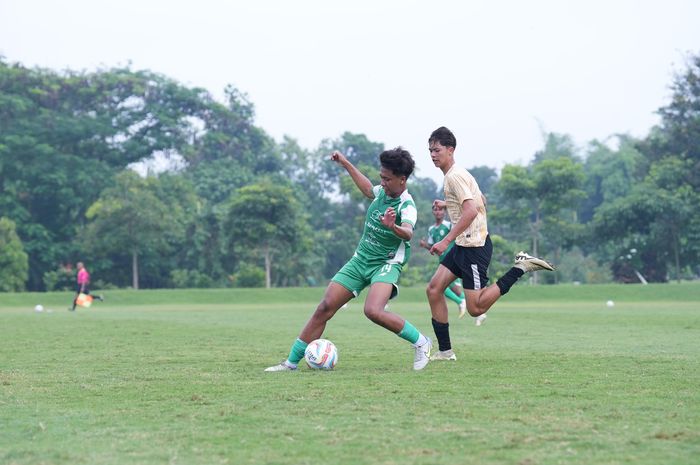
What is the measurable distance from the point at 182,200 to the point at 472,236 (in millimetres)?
54896

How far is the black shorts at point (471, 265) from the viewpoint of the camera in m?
10.7

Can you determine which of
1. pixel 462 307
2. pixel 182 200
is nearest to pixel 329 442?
pixel 462 307

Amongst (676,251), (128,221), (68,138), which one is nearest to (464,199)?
(676,251)

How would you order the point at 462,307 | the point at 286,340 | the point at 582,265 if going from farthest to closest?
the point at 582,265, the point at 462,307, the point at 286,340

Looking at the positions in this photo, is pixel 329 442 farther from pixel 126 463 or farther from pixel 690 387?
pixel 690 387

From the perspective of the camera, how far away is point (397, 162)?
977 cm

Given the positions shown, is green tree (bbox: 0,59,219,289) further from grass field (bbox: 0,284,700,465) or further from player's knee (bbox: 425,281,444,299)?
player's knee (bbox: 425,281,444,299)

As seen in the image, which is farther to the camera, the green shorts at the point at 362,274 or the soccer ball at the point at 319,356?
the green shorts at the point at 362,274

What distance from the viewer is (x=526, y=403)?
722cm

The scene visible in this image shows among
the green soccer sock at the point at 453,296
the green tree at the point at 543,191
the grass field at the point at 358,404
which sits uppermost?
the green tree at the point at 543,191

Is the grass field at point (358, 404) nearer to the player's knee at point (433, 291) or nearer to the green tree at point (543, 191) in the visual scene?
the player's knee at point (433, 291)

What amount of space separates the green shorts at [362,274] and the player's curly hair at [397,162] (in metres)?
0.99

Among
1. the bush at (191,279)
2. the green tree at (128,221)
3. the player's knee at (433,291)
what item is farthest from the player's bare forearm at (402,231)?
the bush at (191,279)

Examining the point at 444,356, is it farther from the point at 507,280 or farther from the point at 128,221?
the point at 128,221
